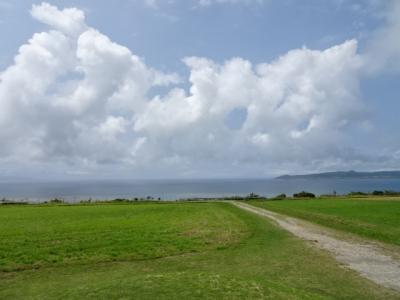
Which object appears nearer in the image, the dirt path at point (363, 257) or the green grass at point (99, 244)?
the dirt path at point (363, 257)

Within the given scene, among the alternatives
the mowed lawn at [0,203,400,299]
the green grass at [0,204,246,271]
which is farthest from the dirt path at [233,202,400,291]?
the green grass at [0,204,246,271]

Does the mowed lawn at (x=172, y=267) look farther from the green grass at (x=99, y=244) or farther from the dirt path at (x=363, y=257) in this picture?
the dirt path at (x=363, y=257)

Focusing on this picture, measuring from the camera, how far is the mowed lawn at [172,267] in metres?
10.6

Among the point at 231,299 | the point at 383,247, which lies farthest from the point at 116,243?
the point at 383,247

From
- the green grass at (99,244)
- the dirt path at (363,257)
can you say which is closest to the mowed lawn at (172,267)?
the green grass at (99,244)

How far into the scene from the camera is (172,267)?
15445 mm

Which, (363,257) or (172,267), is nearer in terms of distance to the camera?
(172,267)

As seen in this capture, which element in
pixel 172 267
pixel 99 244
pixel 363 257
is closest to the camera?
pixel 172 267

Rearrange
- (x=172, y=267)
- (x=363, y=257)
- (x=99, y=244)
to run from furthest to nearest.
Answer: (x=99, y=244) < (x=363, y=257) < (x=172, y=267)

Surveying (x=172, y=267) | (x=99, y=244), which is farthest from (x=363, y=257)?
(x=99, y=244)

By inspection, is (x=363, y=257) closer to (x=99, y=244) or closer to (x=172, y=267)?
(x=172, y=267)

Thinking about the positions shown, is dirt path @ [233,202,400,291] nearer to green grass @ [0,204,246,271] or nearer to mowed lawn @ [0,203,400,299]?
mowed lawn @ [0,203,400,299]

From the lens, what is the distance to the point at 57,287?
40.8ft

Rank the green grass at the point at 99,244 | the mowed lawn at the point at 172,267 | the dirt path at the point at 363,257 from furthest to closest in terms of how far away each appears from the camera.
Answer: the green grass at the point at 99,244
the dirt path at the point at 363,257
the mowed lawn at the point at 172,267
